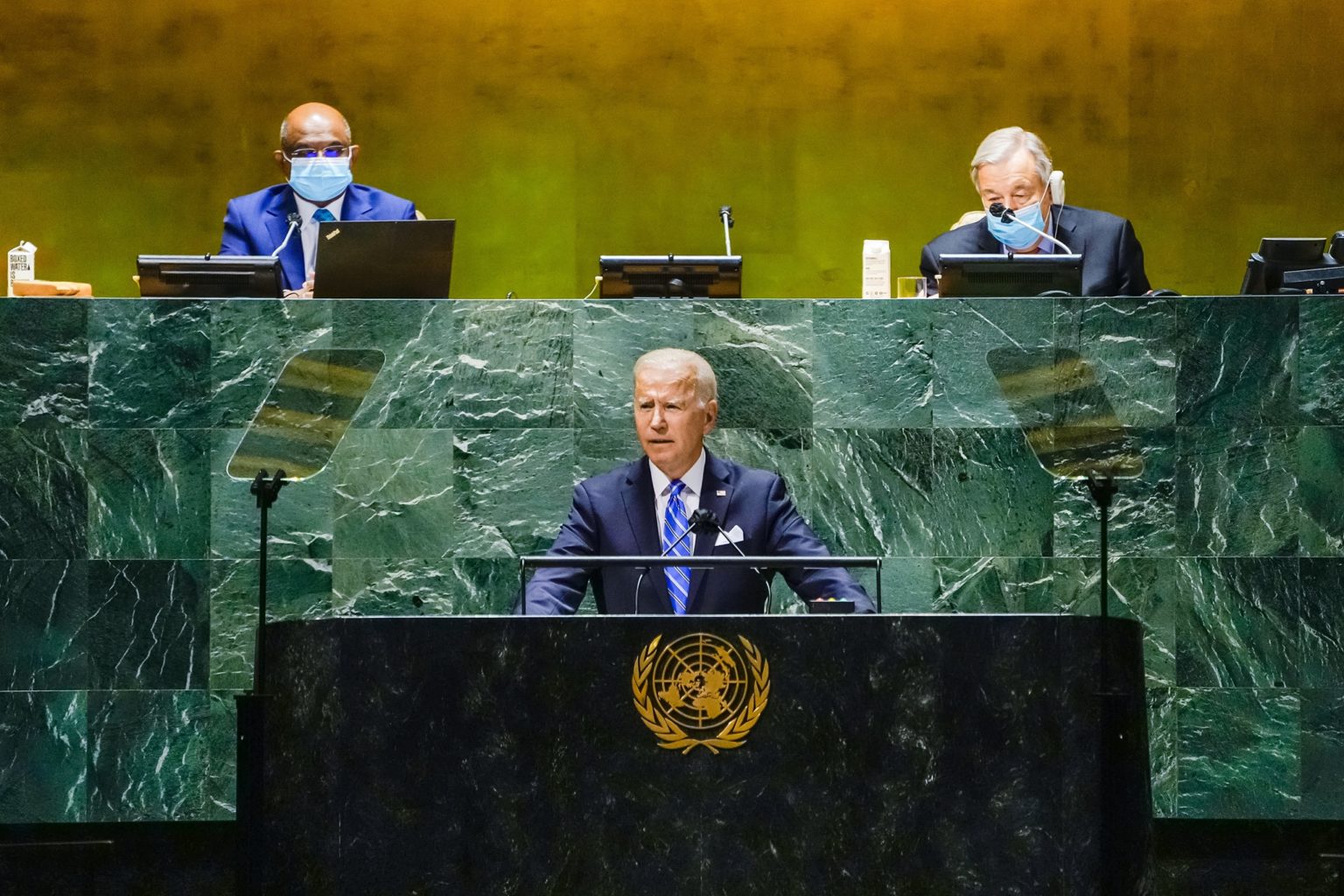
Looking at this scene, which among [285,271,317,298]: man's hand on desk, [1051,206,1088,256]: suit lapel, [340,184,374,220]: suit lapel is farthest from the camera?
[340,184,374,220]: suit lapel

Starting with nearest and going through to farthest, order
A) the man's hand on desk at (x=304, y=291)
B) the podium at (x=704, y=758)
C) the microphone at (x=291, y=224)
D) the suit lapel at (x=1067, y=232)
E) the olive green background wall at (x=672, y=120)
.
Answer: the podium at (x=704, y=758) → the man's hand on desk at (x=304, y=291) → the suit lapel at (x=1067, y=232) → the microphone at (x=291, y=224) → the olive green background wall at (x=672, y=120)

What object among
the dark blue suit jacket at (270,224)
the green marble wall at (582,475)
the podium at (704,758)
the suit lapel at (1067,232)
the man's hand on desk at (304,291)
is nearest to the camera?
the podium at (704,758)

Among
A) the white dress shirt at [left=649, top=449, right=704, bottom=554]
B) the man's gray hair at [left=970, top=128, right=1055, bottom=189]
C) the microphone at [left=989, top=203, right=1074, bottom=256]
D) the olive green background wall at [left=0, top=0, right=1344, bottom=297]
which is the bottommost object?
the white dress shirt at [left=649, top=449, right=704, bottom=554]

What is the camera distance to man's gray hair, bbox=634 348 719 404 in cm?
445

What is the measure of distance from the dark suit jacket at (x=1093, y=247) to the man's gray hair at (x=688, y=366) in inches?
40.0

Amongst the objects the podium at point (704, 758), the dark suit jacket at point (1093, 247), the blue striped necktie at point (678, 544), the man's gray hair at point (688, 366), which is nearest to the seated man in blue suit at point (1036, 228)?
the dark suit jacket at point (1093, 247)

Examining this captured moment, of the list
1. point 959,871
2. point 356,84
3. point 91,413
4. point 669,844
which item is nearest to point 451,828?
point 669,844

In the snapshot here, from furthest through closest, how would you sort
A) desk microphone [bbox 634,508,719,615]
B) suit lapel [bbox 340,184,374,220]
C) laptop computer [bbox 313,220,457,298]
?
suit lapel [bbox 340,184,374,220] → laptop computer [bbox 313,220,457,298] → desk microphone [bbox 634,508,719,615]

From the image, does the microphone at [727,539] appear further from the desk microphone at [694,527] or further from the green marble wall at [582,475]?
the green marble wall at [582,475]

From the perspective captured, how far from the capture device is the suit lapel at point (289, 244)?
5.60 metres

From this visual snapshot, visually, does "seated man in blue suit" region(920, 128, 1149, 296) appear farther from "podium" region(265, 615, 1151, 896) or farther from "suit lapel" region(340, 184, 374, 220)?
"podium" region(265, 615, 1151, 896)

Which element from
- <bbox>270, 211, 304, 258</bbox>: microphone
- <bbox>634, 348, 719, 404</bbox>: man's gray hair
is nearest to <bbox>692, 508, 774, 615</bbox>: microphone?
<bbox>634, 348, 719, 404</bbox>: man's gray hair

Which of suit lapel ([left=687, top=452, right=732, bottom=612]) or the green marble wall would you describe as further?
the green marble wall

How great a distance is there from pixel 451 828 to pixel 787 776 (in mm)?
669
